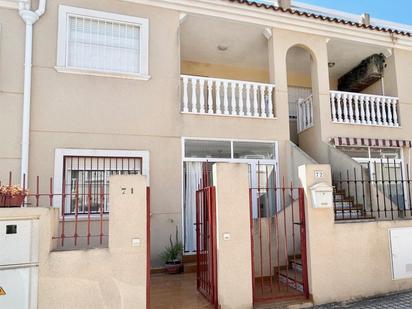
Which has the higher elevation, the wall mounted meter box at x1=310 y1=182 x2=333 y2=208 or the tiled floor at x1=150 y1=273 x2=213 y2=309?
the wall mounted meter box at x1=310 y1=182 x2=333 y2=208

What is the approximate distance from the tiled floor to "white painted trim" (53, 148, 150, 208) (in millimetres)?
2636

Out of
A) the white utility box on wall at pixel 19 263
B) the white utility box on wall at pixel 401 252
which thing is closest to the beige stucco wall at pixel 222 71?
the white utility box on wall at pixel 401 252

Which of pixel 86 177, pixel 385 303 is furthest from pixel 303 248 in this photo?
pixel 86 177

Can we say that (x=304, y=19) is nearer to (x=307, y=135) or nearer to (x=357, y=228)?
(x=307, y=135)

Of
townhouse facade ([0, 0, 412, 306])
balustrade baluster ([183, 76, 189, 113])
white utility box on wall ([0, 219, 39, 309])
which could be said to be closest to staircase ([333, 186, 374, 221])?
townhouse facade ([0, 0, 412, 306])

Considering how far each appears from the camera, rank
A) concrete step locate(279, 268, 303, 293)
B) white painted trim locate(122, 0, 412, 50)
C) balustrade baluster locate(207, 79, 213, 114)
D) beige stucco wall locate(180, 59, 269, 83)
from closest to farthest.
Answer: concrete step locate(279, 268, 303, 293), white painted trim locate(122, 0, 412, 50), balustrade baluster locate(207, 79, 213, 114), beige stucco wall locate(180, 59, 269, 83)

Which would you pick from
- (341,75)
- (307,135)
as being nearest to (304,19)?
(307,135)

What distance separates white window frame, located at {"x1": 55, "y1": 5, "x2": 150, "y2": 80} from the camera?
976cm

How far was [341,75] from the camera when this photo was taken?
1644 cm

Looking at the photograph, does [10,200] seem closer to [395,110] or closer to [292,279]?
[292,279]

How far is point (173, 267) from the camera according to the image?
949cm

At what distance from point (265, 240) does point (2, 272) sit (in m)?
6.07

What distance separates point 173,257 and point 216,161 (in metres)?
3.31

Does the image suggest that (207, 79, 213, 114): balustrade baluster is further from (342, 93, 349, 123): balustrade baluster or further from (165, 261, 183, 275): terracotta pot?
(342, 93, 349, 123): balustrade baluster
